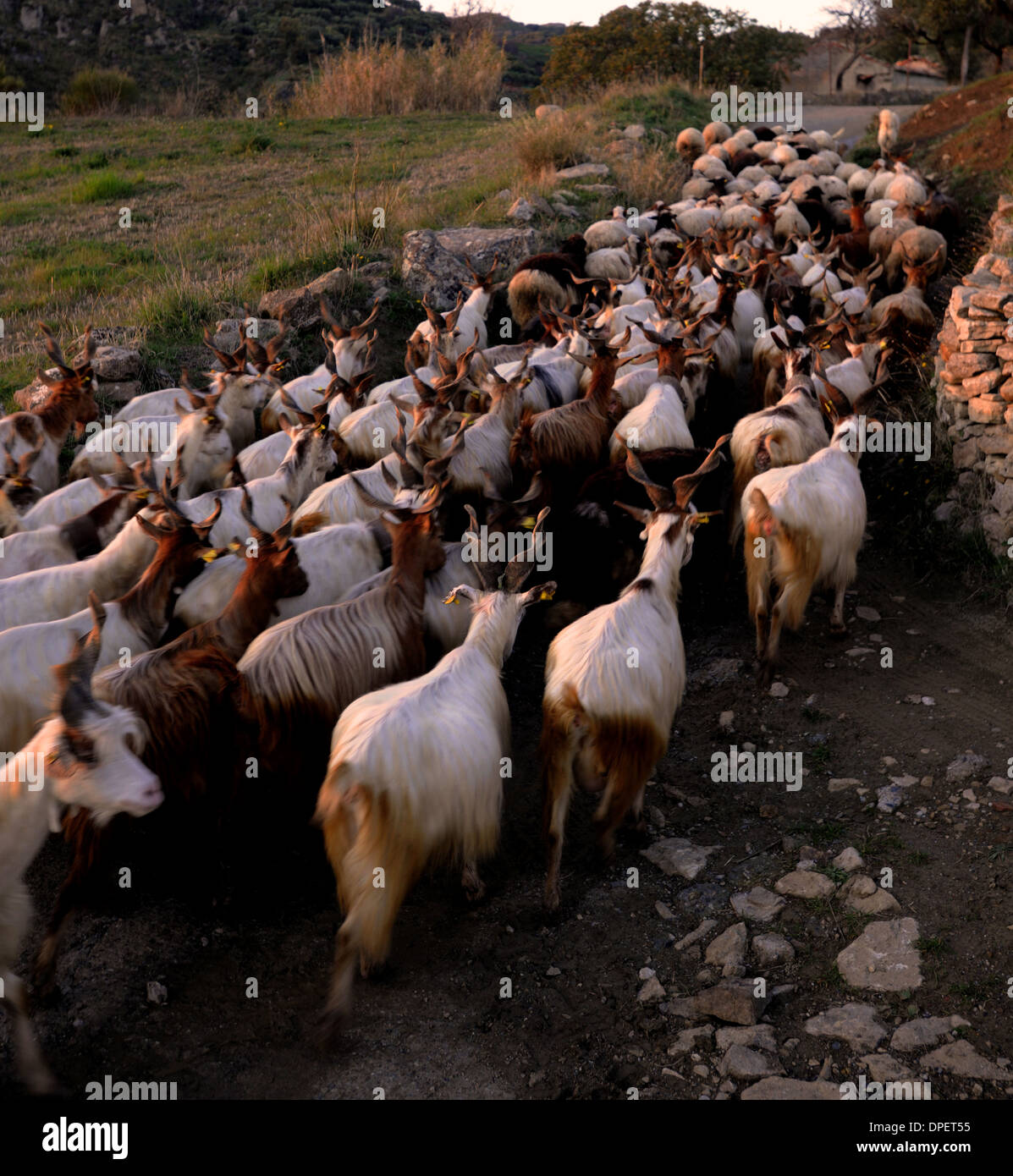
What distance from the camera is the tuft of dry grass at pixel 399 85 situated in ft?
63.5

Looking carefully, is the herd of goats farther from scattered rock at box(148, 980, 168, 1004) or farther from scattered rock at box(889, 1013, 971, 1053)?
scattered rock at box(889, 1013, 971, 1053)

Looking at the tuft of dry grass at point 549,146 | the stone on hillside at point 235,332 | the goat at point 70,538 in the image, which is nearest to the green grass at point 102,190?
the tuft of dry grass at point 549,146

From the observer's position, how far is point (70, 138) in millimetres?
16750

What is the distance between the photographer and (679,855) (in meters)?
4.32

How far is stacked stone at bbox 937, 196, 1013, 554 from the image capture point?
589 cm

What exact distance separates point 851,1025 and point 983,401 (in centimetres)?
392

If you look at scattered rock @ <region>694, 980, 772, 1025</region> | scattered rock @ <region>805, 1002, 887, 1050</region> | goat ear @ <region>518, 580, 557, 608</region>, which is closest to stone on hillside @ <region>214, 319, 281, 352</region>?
goat ear @ <region>518, 580, 557, 608</region>

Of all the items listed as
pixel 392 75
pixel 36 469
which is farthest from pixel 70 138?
pixel 36 469

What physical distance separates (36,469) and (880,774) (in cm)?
A: 511

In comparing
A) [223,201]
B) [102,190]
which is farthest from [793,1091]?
[102,190]

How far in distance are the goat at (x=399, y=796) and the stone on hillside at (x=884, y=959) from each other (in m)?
1.34

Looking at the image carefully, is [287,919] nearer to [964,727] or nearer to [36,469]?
[964,727]

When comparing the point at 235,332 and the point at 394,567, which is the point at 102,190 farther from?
the point at 394,567

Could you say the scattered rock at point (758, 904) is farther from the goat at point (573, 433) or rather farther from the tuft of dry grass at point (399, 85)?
the tuft of dry grass at point (399, 85)
